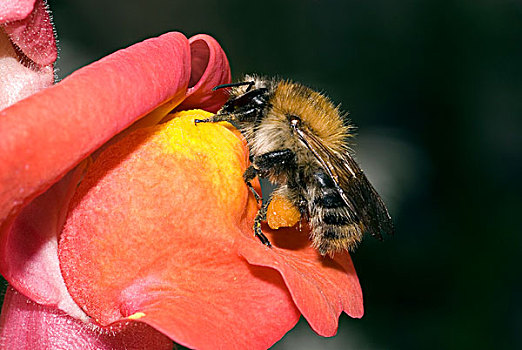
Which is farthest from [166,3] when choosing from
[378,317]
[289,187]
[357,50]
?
[289,187]

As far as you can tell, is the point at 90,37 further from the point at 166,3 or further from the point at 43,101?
the point at 43,101

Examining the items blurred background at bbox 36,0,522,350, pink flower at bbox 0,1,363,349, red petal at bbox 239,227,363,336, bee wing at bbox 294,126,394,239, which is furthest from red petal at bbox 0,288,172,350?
blurred background at bbox 36,0,522,350

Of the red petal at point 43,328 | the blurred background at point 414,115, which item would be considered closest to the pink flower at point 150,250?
the red petal at point 43,328

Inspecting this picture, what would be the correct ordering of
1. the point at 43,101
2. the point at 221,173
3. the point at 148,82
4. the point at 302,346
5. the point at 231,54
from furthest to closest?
the point at 231,54, the point at 302,346, the point at 221,173, the point at 148,82, the point at 43,101

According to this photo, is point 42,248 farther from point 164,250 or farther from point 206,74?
point 206,74

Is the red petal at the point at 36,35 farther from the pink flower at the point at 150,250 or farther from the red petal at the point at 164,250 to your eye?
the red petal at the point at 164,250

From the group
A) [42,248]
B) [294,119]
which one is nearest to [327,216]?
[294,119]
